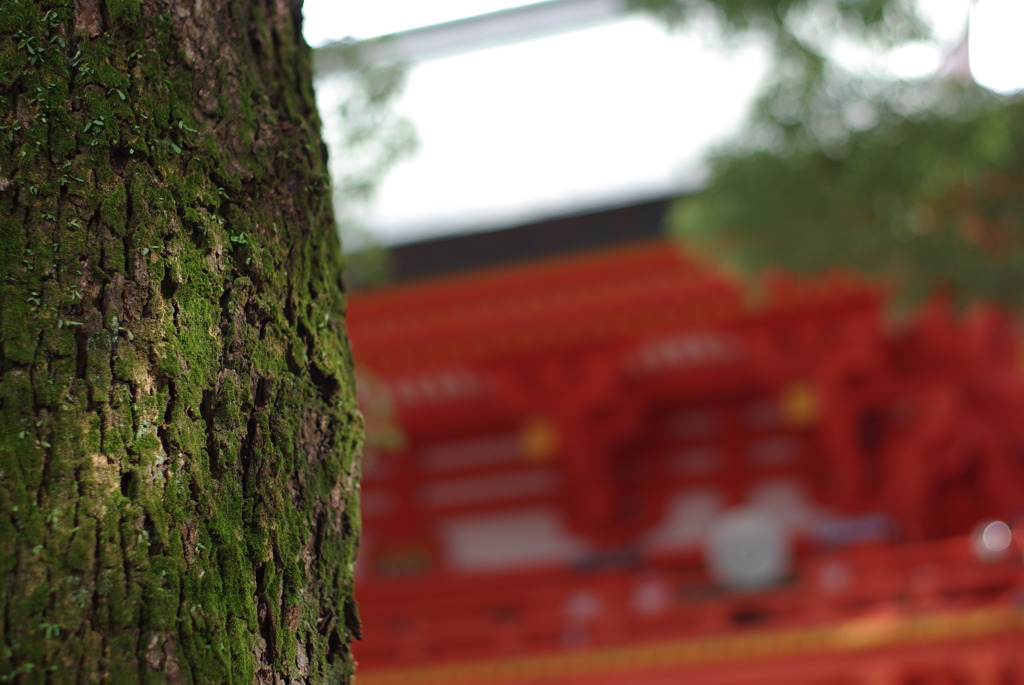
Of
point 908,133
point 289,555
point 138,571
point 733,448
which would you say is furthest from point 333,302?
point 733,448

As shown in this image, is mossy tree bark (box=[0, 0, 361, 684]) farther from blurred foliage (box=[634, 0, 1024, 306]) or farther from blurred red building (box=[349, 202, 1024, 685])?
blurred red building (box=[349, 202, 1024, 685])

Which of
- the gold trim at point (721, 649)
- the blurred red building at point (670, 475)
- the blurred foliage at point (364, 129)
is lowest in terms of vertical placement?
the gold trim at point (721, 649)

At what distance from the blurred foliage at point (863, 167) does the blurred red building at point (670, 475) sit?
156 cm

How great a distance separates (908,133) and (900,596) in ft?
A: 9.49

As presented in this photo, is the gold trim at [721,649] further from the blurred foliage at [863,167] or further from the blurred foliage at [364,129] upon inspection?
the blurred foliage at [364,129]

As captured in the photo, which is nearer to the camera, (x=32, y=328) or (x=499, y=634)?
(x=32, y=328)

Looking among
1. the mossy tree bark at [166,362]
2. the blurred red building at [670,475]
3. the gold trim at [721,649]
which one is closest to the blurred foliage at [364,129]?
the blurred red building at [670,475]

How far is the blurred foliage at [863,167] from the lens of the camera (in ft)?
16.3

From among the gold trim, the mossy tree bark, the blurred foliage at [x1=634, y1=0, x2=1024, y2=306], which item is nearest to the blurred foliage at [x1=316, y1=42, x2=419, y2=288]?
the blurred foliage at [x1=634, y1=0, x2=1024, y2=306]

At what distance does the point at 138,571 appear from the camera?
1.09m

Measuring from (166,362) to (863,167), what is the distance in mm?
4274

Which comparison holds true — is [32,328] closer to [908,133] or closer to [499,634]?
[908,133]

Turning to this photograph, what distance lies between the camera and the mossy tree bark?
1075 mm

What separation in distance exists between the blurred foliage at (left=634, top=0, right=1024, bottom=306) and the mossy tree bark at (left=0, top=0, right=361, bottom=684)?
13.2ft
